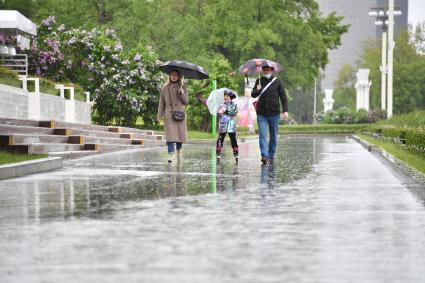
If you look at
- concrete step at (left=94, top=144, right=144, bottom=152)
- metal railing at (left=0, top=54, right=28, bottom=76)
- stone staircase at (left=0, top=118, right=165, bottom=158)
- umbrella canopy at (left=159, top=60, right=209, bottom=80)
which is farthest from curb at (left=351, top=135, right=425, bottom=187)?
metal railing at (left=0, top=54, right=28, bottom=76)

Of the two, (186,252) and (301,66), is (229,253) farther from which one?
(301,66)

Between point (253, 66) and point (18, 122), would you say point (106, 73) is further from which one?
point (253, 66)

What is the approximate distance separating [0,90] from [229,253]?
58.4 feet

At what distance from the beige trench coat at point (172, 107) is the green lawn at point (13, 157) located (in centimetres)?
274

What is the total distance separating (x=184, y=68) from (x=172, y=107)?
4.79 ft

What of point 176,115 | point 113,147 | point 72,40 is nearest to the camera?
point 176,115

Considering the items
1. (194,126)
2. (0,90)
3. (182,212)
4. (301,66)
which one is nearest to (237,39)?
(301,66)

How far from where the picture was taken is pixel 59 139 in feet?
75.9

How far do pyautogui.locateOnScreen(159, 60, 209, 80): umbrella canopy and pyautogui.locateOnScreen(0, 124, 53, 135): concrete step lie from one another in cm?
356

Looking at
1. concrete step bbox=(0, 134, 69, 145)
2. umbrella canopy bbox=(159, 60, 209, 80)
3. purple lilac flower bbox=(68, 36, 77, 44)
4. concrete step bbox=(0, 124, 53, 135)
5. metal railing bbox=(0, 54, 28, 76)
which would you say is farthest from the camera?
purple lilac flower bbox=(68, 36, 77, 44)

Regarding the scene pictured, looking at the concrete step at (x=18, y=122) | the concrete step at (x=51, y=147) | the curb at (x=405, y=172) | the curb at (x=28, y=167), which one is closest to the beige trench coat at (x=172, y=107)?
the concrete step at (x=51, y=147)

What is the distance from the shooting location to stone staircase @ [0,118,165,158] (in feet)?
63.2

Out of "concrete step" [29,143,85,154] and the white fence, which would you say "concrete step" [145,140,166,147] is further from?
"concrete step" [29,143,85,154]

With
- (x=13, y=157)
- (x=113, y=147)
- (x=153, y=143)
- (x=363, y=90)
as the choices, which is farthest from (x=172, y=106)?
(x=363, y=90)
